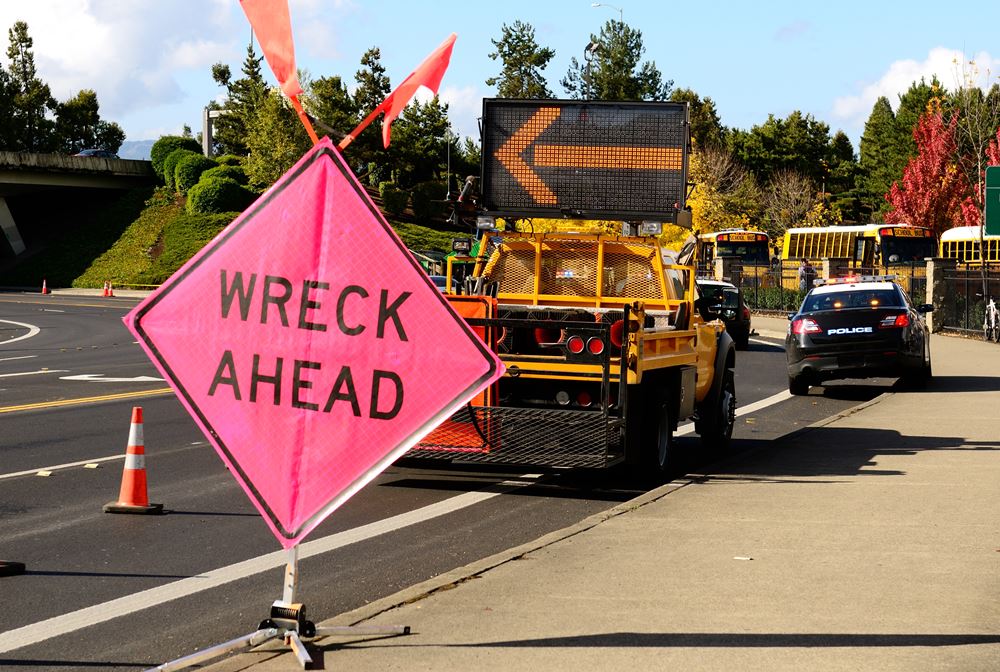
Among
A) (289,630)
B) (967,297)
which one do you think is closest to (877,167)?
(967,297)

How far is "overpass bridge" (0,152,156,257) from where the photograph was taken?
86.4 meters

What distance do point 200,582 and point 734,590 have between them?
3.00 meters

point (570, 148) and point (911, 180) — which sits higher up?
point (911, 180)

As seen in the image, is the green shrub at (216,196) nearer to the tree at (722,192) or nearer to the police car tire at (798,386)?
the tree at (722,192)

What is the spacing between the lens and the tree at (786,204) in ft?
304

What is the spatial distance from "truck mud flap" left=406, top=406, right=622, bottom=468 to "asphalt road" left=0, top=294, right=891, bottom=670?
35cm

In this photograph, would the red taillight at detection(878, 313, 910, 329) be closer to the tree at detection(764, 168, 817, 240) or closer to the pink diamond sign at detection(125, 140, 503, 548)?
the pink diamond sign at detection(125, 140, 503, 548)

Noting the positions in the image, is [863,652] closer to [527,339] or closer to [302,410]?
[302,410]

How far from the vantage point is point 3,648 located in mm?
6430

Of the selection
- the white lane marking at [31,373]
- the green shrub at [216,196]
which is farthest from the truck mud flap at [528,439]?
the green shrub at [216,196]

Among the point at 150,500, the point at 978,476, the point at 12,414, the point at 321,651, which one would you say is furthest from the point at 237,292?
the point at 12,414

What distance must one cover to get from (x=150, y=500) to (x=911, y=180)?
6932cm

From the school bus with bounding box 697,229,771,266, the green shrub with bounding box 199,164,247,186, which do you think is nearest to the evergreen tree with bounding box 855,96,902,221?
the school bus with bounding box 697,229,771,266

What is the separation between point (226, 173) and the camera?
8738 cm
